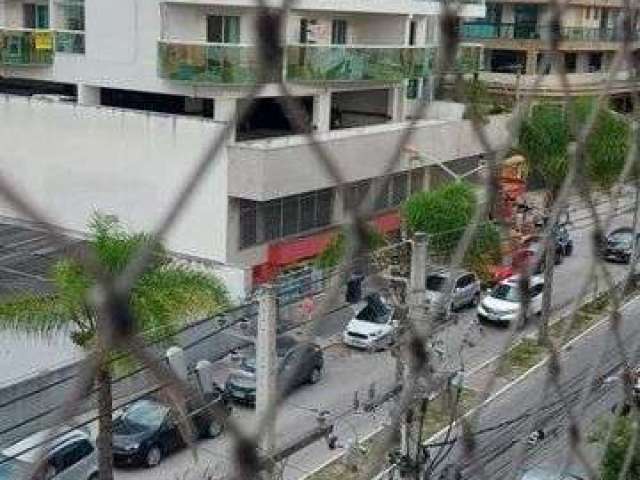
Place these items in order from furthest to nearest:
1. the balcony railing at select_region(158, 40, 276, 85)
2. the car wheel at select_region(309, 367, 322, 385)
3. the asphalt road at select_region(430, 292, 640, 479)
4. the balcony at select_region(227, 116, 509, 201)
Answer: the balcony railing at select_region(158, 40, 276, 85)
the balcony at select_region(227, 116, 509, 201)
the car wheel at select_region(309, 367, 322, 385)
the asphalt road at select_region(430, 292, 640, 479)

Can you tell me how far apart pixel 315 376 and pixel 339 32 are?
195 cm

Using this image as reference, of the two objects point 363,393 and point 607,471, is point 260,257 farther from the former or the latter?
point 607,471

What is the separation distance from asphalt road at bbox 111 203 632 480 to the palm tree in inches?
9.9

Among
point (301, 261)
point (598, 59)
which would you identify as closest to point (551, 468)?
point (301, 261)

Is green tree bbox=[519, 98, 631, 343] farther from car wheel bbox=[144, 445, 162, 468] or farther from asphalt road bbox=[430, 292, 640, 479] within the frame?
car wheel bbox=[144, 445, 162, 468]

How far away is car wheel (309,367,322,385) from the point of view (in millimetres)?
3152

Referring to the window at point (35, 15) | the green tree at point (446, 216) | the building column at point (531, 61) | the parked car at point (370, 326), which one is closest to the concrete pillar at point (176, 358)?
the parked car at point (370, 326)

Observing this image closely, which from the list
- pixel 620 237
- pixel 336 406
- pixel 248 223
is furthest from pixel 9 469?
pixel 620 237

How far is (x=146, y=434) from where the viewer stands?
2656 millimetres

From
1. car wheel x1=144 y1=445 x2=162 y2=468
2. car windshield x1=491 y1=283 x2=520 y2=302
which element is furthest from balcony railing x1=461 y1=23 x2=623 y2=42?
car wheel x1=144 y1=445 x2=162 y2=468

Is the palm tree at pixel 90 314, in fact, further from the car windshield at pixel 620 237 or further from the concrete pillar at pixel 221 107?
the car windshield at pixel 620 237

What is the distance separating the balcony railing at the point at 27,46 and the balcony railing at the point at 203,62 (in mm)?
640

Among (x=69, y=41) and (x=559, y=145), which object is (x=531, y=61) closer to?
(x=559, y=145)

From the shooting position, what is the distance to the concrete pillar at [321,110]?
4.61 metres
